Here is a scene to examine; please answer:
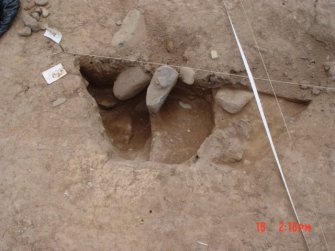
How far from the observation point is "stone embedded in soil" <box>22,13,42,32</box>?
3.31m

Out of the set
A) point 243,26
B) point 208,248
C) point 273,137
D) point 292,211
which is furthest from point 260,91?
point 208,248

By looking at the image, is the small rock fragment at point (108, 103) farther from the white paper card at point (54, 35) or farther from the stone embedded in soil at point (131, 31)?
the white paper card at point (54, 35)

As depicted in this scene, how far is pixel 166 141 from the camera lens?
314 centimetres

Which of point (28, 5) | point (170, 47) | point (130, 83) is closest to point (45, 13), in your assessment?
point (28, 5)

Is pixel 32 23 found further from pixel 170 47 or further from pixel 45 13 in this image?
pixel 170 47

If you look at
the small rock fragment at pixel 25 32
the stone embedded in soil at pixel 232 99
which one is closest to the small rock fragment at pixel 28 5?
the small rock fragment at pixel 25 32

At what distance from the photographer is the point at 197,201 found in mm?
2725

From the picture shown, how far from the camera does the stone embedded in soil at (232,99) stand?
3053mm

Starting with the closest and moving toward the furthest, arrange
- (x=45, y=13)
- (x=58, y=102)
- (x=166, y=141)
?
(x=58, y=102)
(x=166, y=141)
(x=45, y=13)

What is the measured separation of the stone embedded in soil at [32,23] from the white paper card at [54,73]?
1.44 feet

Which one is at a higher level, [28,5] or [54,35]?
[28,5]

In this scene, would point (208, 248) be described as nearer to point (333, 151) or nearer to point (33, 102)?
point (333, 151)

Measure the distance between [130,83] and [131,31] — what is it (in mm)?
445

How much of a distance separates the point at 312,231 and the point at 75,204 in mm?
1616
